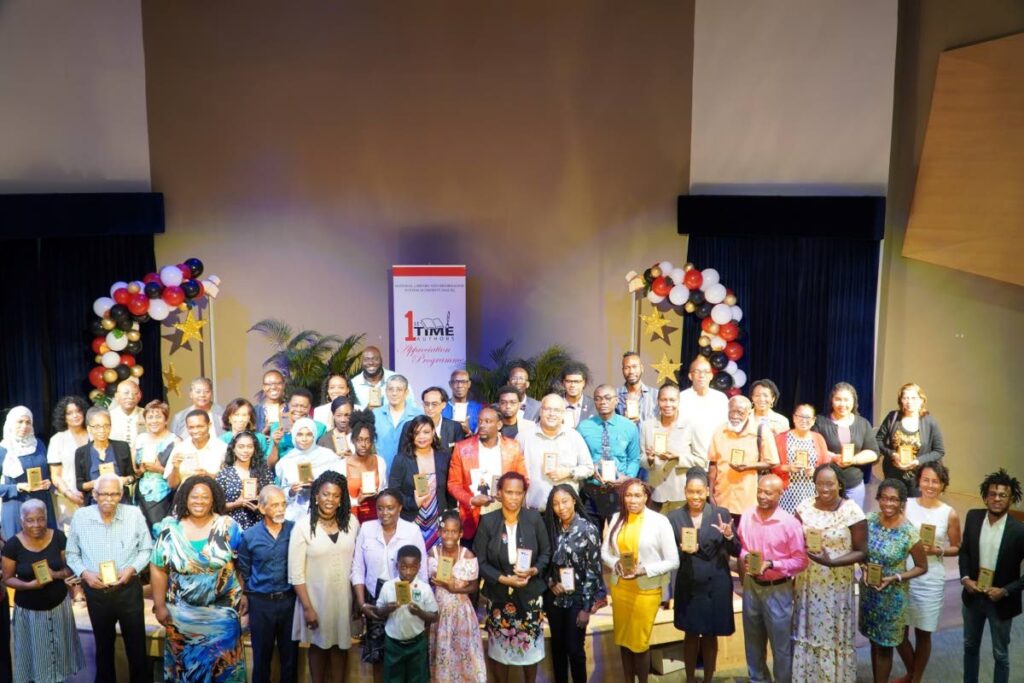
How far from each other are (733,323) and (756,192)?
1.28 metres

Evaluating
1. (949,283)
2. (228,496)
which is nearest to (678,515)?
(228,496)

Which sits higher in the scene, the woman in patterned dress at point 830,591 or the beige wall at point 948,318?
the beige wall at point 948,318

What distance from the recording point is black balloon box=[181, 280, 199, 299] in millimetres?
9117

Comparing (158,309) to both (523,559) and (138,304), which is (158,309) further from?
(523,559)

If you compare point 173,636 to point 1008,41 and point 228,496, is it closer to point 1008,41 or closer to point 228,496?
point 228,496

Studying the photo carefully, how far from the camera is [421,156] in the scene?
387 inches

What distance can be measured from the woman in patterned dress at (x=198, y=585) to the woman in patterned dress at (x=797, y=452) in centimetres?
344

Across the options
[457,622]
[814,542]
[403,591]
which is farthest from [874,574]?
[403,591]

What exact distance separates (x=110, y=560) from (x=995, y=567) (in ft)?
15.3

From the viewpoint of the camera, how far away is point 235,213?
9750 millimetres

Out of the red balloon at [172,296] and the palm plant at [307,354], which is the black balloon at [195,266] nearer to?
the red balloon at [172,296]

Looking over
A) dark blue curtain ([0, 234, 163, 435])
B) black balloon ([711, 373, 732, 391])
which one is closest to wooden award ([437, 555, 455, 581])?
black balloon ([711, 373, 732, 391])

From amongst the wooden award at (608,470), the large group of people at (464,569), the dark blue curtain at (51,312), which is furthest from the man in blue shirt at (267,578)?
the dark blue curtain at (51,312)

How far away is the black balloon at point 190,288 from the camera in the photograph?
912 cm
